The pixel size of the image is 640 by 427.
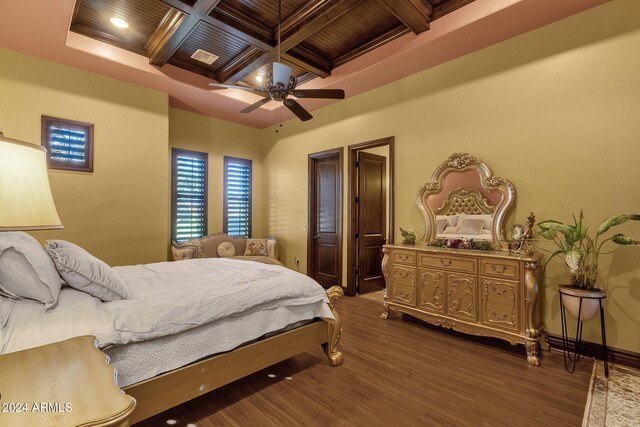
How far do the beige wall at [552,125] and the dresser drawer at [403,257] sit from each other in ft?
1.77

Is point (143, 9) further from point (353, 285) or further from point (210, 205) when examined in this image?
point (353, 285)

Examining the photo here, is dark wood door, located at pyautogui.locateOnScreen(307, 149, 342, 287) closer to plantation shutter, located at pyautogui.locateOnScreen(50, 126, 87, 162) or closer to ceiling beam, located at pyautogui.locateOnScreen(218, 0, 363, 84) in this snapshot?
ceiling beam, located at pyautogui.locateOnScreen(218, 0, 363, 84)

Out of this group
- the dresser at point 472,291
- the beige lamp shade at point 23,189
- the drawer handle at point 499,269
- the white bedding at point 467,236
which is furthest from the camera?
the white bedding at point 467,236

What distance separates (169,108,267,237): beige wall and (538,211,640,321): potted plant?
16.6 feet

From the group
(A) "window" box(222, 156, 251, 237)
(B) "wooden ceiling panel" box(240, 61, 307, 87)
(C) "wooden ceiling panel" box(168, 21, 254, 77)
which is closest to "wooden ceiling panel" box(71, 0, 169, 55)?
(C) "wooden ceiling panel" box(168, 21, 254, 77)

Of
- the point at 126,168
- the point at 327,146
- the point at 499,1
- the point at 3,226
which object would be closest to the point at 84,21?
the point at 126,168

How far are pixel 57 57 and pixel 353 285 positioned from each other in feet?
16.5

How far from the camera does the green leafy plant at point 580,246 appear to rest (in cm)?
249

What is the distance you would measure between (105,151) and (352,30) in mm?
3606

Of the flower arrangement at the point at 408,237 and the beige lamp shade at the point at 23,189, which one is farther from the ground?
the beige lamp shade at the point at 23,189

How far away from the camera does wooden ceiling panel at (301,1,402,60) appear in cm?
335

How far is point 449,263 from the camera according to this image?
327cm

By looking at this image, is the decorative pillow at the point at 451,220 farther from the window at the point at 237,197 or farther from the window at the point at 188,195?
the window at the point at 188,195

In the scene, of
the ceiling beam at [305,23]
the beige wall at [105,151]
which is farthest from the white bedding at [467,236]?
the beige wall at [105,151]
